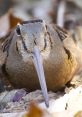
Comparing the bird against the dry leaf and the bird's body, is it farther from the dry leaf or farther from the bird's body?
the dry leaf

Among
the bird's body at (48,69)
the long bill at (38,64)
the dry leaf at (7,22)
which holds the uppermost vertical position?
the long bill at (38,64)

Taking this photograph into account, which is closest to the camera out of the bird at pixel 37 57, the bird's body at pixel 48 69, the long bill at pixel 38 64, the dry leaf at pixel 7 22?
the long bill at pixel 38 64

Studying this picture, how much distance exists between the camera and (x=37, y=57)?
4.27 metres

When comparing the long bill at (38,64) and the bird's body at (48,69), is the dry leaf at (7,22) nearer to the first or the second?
the bird's body at (48,69)

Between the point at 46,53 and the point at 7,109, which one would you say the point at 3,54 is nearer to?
the point at 46,53

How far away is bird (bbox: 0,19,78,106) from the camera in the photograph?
4367 millimetres

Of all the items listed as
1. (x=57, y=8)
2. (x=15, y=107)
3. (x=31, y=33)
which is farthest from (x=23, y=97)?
(x=57, y=8)

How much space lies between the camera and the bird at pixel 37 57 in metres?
4.37

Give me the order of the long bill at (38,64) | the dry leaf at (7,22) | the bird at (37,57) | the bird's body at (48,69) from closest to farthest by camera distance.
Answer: the long bill at (38,64) → the bird at (37,57) → the bird's body at (48,69) → the dry leaf at (7,22)

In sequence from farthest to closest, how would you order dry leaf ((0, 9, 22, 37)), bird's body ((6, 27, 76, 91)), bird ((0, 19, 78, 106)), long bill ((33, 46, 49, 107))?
1. dry leaf ((0, 9, 22, 37))
2. bird's body ((6, 27, 76, 91))
3. bird ((0, 19, 78, 106))
4. long bill ((33, 46, 49, 107))

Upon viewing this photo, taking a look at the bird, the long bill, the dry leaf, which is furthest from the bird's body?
the dry leaf

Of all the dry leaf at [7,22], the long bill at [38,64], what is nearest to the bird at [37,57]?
the long bill at [38,64]

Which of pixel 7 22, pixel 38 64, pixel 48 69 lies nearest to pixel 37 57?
pixel 38 64

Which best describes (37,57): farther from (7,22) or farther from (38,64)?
(7,22)
